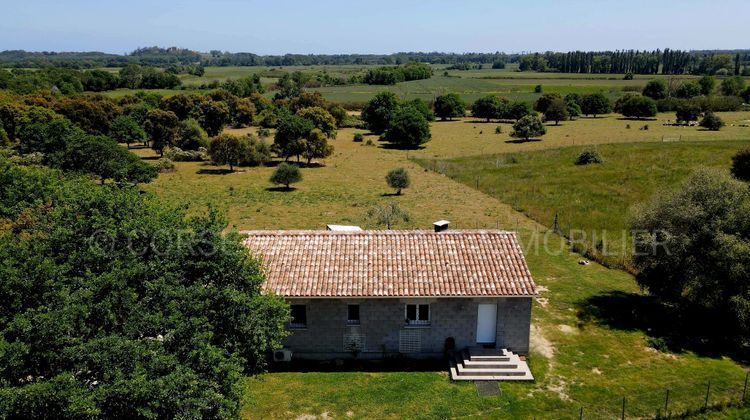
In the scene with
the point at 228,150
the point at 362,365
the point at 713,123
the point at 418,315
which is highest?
the point at 713,123

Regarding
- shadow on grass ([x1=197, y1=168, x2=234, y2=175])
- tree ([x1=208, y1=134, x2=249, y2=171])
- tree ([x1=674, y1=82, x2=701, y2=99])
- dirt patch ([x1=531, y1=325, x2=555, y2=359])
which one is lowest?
dirt patch ([x1=531, y1=325, x2=555, y2=359])

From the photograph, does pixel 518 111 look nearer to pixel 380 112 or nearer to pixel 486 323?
pixel 380 112

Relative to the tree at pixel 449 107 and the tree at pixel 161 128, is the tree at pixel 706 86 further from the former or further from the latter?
the tree at pixel 161 128

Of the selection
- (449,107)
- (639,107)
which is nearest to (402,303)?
(449,107)

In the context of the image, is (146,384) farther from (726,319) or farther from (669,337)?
(726,319)

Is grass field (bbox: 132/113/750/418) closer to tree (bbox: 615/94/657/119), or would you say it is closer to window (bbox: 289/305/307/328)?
window (bbox: 289/305/307/328)

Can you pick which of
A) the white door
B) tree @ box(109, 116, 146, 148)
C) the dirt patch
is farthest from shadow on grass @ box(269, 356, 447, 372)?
tree @ box(109, 116, 146, 148)
